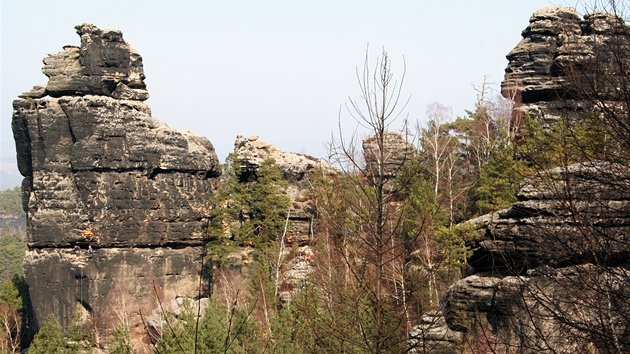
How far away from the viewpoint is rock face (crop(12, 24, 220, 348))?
125 ft

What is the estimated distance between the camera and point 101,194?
126ft

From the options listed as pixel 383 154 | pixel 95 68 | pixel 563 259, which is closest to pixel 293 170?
pixel 95 68

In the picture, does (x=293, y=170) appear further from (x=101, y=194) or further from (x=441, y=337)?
(x=441, y=337)

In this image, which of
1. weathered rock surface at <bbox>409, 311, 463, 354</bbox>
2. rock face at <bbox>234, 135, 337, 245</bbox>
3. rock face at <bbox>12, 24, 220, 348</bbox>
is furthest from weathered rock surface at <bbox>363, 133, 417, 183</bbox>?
rock face at <bbox>12, 24, 220, 348</bbox>

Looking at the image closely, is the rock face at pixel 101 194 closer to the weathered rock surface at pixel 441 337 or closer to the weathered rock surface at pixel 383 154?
the weathered rock surface at pixel 383 154

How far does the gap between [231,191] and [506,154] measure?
14633 mm

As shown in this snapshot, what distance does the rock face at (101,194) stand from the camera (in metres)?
38.2

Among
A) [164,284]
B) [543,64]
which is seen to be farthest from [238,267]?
[543,64]

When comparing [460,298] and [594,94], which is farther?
[460,298]

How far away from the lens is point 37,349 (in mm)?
Result: 31812

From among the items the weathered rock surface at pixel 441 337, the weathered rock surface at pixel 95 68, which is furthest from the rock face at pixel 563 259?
the weathered rock surface at pixel 95 68

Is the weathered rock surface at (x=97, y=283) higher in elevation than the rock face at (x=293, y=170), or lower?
lower

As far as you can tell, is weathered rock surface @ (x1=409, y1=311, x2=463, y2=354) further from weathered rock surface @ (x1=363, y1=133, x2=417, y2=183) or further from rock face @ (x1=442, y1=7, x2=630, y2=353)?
weathered rock surface @ (x1=363, y1=133, x2=417, y2=183)

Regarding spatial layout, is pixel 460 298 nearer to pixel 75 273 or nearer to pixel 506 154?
pixel 506 154
